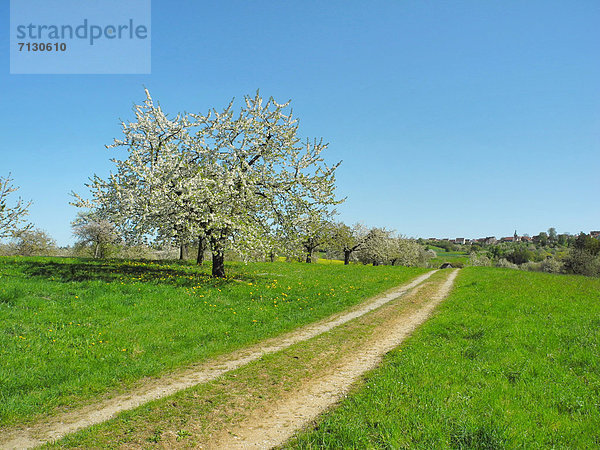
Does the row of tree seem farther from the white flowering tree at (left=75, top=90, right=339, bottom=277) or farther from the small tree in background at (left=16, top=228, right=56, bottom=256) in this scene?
the small tree in background at (left=16, top=228, right=56, bottom=256)

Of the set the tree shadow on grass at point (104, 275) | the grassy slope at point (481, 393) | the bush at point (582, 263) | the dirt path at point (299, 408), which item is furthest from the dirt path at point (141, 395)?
the bush at point (582, 263)

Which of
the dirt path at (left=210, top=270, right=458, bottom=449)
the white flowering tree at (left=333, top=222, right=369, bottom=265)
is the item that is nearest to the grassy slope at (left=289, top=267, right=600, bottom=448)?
the dirt path at (left=210, top=270, right=458, bottom=449)

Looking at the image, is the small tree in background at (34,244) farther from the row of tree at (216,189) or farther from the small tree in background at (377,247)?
the small tree in background at (377,247)

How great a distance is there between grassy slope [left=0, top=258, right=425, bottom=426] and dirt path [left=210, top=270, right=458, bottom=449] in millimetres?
4213

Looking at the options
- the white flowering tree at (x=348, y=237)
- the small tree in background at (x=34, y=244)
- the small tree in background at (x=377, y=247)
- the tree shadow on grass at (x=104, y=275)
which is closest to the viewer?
the tree shadow on grass at (x=104, y=275)

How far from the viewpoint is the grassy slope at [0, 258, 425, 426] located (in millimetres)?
9266

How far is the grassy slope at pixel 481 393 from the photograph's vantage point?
20.0 ft

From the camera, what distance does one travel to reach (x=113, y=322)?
13078mm

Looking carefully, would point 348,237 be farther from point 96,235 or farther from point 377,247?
point 96,235

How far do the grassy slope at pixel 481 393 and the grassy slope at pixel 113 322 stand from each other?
234 inches

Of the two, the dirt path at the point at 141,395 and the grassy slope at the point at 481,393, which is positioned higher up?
the grassy slope at the point at 481,393

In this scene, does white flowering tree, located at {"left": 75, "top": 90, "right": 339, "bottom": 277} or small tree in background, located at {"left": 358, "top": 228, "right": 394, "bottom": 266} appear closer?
white flowering tree, located at {"left": 75, "top": 90, "right": 339, "bottom": 277}

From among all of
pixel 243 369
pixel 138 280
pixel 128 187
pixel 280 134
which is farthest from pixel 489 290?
pixel 128 187

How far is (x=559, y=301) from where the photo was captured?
58.8 feet
